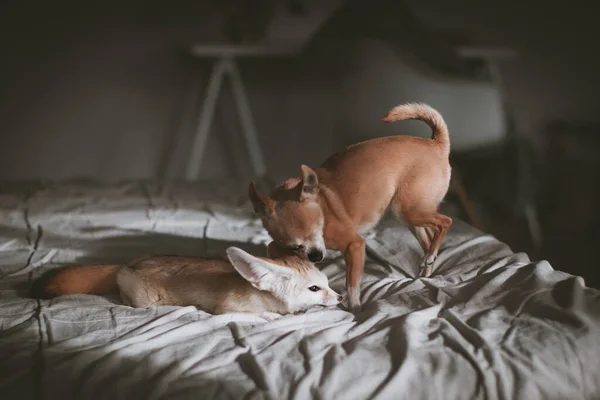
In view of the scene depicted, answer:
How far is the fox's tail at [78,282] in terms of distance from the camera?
1353 mm

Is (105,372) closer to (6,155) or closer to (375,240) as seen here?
(375,240)

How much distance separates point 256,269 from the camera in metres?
1.26

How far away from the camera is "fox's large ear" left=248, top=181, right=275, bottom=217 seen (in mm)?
1456

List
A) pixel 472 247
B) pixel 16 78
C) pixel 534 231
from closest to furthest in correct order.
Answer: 1. pixel 472 247
2. pixel 534 231
3. pixel 16 78

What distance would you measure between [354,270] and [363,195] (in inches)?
8.6

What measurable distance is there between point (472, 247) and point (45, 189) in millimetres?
1592

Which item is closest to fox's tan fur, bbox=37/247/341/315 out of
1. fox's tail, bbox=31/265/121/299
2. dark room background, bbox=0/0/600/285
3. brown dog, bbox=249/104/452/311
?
fox's tail, bbox=31/265/121/299

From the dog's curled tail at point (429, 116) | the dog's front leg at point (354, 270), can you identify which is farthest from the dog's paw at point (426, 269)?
the dog's curled tail at point (429, 116)

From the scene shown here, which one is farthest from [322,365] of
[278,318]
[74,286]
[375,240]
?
[375,240]

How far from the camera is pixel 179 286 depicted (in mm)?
1343

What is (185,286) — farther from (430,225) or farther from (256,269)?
(430,225)

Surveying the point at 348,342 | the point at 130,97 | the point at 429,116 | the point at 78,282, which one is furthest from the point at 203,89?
the point at 348,342

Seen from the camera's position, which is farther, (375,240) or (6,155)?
(6,155)

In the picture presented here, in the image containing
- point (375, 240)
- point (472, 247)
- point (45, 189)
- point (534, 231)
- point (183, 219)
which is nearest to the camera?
point (472, 247)
